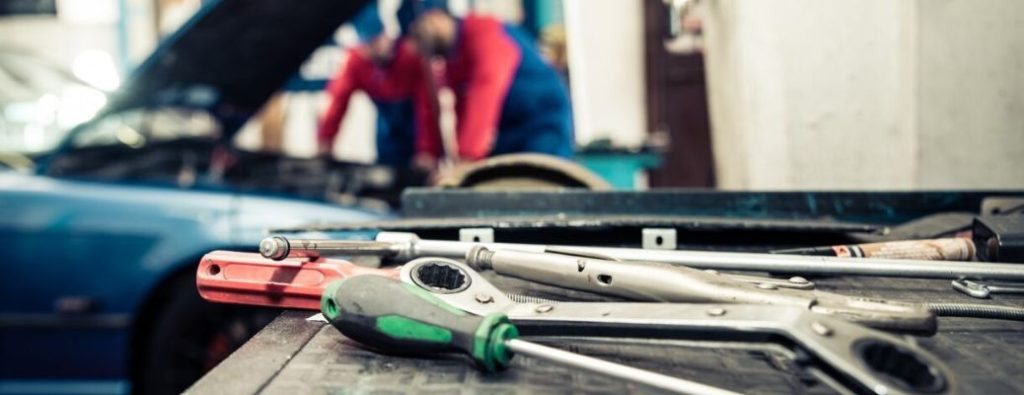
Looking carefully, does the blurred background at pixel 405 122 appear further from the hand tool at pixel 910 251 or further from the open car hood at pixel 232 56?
the hand tool at pixel 910 251

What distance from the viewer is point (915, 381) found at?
48 cm

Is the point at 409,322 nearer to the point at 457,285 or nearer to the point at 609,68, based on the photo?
the point at 457,285

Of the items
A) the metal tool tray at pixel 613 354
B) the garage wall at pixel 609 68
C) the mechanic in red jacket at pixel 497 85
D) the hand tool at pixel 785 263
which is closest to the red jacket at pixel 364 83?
the mechanic in red jacket at pixel 497 85

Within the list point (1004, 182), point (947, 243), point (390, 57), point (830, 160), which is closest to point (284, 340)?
point (947, 243)

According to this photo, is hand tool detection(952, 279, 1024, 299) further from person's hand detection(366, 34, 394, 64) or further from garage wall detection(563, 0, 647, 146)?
person's hand detection(366, 34, 394, 64)

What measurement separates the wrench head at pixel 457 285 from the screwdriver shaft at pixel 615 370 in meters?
0.09

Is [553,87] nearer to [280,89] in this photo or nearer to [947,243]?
[280,89]

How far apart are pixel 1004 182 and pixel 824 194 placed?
494 mm

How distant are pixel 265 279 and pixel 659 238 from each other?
50 centimetres

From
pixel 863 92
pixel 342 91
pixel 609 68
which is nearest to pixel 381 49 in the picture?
pixel 342 91

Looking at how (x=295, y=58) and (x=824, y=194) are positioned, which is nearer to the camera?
(x=824, y=194)

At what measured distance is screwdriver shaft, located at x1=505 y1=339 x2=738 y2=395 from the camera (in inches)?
19.3

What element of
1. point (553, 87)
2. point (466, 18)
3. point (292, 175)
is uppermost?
point (466, 18)

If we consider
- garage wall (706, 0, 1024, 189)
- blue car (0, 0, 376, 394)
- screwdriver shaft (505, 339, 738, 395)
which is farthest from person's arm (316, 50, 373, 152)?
screwdriver shaft (505, 339, 738, 395)
